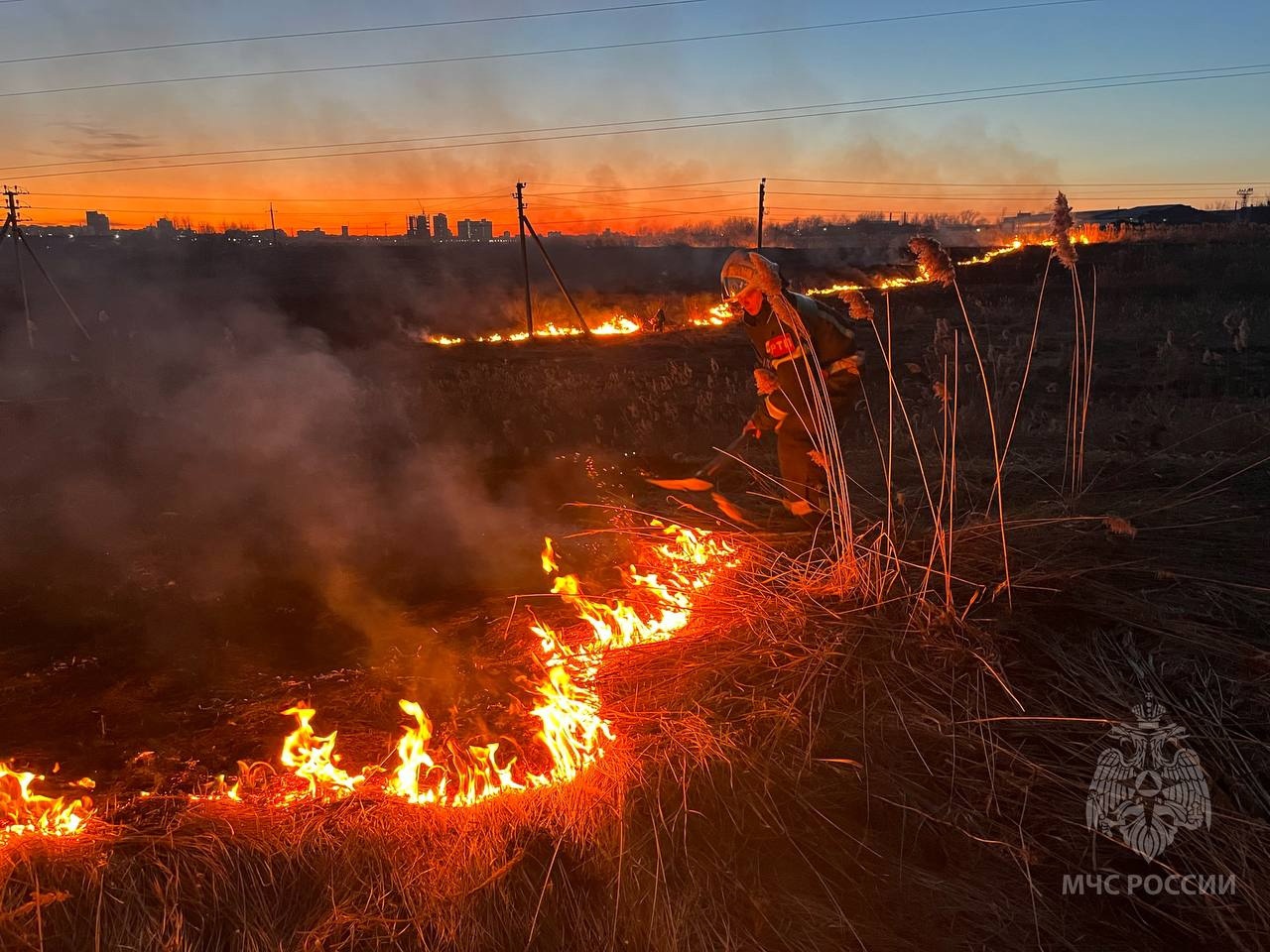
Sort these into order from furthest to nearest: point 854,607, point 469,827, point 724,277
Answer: point 724,277, point 854,607, point 469,827

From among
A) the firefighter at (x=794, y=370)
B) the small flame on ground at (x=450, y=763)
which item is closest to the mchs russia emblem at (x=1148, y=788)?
the small flame on ground at (x=450, y=763)

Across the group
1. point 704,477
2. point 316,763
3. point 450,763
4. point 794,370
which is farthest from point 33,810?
point 704,477

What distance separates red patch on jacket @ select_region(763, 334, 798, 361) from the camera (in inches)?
192

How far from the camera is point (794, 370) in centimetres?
503

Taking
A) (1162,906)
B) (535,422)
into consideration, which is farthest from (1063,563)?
(535,422)

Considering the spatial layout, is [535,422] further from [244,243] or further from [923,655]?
[244,243]

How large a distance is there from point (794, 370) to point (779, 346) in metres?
0.19

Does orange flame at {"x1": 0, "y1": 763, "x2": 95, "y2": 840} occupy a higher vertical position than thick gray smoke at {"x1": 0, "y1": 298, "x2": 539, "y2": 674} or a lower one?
lower

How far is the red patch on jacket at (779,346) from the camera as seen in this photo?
4871mm

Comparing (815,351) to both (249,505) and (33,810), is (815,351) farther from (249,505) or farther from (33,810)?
(249,505)

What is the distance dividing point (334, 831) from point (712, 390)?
9.18m

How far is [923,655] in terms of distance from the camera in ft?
10.7

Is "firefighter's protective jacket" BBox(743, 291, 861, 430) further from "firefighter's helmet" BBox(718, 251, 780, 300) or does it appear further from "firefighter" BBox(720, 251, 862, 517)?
"firefighter's helmet" BBox(718, 251, 780, 300)

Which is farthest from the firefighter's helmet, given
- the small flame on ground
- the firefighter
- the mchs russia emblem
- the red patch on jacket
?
the mchs russia emblem
